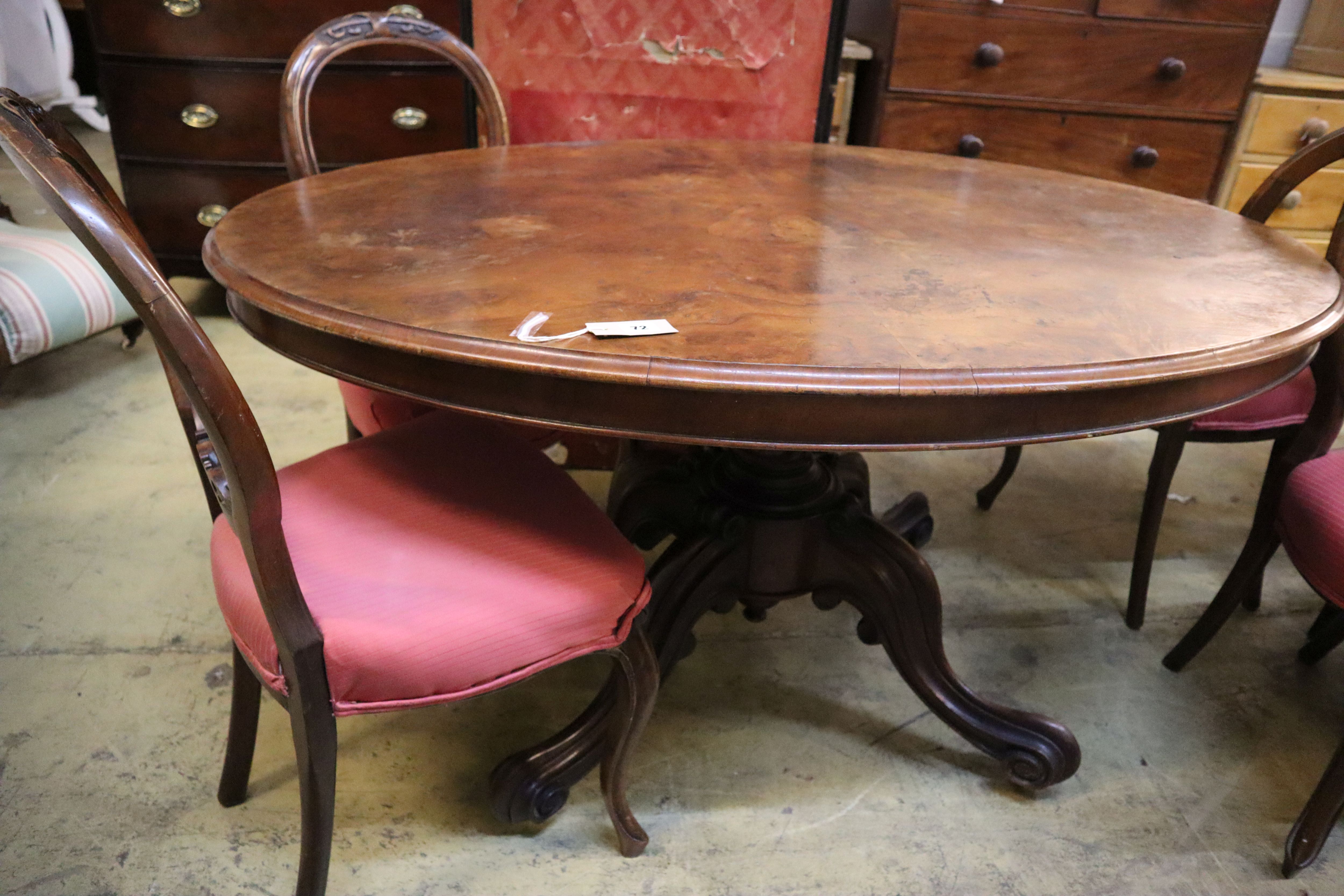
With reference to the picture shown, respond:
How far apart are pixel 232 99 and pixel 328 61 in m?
1.28

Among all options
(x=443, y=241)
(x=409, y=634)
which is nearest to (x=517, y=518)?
(x=409, y=634)

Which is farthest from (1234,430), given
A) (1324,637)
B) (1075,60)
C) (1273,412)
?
(1075,60)

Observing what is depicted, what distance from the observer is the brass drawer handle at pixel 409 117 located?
101 inches

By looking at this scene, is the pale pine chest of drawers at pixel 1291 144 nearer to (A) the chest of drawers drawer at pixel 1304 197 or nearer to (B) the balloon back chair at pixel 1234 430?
(A) the chest of drawers drawer at pixel 1304 197

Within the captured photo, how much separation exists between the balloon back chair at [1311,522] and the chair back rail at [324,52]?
52.4 inches

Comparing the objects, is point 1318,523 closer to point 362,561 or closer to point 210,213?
point 362,561

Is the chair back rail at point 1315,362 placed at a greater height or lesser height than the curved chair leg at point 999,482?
greater

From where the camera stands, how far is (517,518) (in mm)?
1038

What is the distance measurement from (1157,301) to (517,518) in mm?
739

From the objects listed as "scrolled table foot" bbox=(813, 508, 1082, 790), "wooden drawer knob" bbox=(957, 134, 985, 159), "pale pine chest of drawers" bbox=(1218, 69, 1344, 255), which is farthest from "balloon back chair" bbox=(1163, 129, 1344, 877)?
"pale pine chest of drawers" bbox=(1218, 69, 1344, 255)

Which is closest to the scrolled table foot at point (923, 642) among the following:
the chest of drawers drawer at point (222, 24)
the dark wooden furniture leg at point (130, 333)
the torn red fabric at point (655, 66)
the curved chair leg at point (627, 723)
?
the curved chair leg at point (627, 723)

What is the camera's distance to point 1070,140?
100 inches

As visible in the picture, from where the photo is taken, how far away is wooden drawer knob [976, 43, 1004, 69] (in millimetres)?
2402

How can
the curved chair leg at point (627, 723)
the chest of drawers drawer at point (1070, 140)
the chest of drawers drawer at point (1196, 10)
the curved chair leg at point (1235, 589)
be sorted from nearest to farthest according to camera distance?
the curved chair leg at point (627, 723), the curved chair leg at point (1235, 589), the chest of drawers drawer at point (1196, 10), the chest of drawers drawer at point (1070, 140)
